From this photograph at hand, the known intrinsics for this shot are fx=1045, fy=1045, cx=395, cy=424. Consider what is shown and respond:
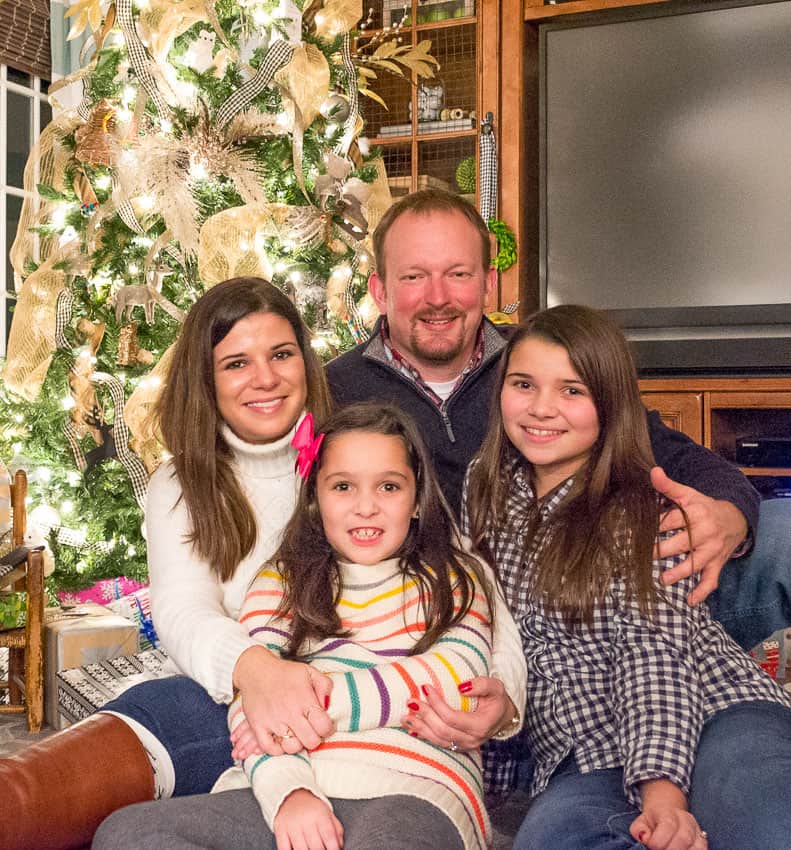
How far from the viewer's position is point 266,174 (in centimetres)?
300

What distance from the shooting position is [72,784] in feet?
4.28

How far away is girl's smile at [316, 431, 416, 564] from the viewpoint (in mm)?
1477

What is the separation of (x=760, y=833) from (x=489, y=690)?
37 centimetres

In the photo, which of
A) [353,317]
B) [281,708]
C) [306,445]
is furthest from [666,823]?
[353,317]

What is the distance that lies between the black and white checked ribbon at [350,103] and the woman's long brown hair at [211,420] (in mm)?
1457

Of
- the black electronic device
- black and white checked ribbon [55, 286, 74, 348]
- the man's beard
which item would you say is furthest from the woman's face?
the black electronic device

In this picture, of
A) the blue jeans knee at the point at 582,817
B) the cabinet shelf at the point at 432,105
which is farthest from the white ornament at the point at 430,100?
the blue jeans knee at the point at 582,817

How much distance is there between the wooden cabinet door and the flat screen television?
0.14 m

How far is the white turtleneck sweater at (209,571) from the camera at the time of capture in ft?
4.63

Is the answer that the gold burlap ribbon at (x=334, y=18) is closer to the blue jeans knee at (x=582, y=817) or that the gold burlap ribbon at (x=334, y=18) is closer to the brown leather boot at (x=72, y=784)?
the brown leather boot at (x=72, y=784)

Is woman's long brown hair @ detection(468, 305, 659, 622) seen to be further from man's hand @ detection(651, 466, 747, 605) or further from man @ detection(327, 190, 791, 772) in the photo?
man @ detection(327, 190, 791, 772)

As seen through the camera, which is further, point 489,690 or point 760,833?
point 489,690

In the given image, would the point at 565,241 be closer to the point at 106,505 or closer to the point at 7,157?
the point at 106,505

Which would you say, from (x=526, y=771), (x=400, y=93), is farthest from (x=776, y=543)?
(x=400, y=93)
